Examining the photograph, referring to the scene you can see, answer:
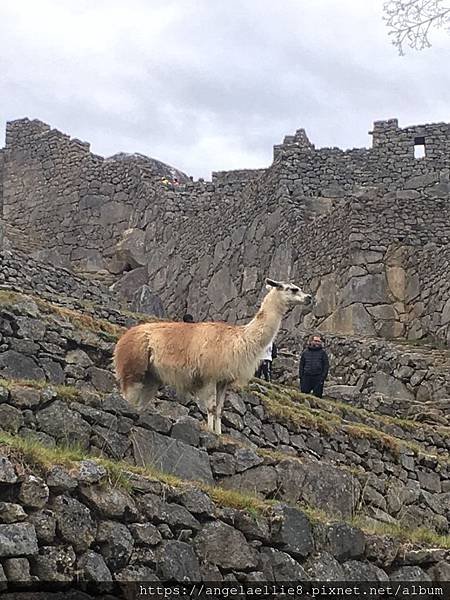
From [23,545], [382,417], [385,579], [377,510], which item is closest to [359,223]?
[382,417]

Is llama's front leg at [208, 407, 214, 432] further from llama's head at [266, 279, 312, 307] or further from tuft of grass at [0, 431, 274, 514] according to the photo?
tuft of grass at [0, 431, 274, 514]

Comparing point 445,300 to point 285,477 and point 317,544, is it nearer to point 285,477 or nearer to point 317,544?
point 285,477

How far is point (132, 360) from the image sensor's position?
912 cm

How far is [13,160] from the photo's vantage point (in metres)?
28.7

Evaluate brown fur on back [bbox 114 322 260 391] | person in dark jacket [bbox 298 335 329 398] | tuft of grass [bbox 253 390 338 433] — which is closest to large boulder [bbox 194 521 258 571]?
brown fur on back [bbox 114 322 260 391]

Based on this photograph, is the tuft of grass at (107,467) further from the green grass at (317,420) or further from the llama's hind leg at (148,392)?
the green grass at (317,420)

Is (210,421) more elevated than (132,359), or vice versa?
(132,359)

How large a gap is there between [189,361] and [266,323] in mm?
946

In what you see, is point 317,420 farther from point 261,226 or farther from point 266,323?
point 261,226

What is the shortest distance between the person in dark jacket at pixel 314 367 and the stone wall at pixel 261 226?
5.52 metres

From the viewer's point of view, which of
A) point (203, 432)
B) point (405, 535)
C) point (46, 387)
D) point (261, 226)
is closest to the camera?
point (405, 535)

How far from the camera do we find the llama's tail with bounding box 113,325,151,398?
9102mm

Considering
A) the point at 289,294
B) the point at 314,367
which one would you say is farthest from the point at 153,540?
the point at 314,367

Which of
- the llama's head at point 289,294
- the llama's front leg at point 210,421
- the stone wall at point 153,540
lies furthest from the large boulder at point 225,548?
the llama's head at point 289,294
